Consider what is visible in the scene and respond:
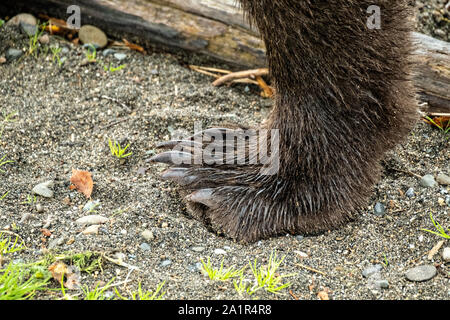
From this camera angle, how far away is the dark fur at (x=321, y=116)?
2977 mm

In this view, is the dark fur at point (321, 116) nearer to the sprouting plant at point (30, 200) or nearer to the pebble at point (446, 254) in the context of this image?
the pebble at point (446, 254)

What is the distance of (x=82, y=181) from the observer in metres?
3.42

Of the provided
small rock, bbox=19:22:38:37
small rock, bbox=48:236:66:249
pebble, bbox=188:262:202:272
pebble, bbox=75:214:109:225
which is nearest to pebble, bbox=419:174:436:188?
pebble, bbox=188:262:202:272

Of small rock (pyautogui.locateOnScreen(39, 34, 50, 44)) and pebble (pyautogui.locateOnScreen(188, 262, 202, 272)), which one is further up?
small rock (pyautogui.locateOnScreen(39, 34, 50, 44))

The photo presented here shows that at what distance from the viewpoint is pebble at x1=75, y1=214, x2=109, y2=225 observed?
10.2 feet

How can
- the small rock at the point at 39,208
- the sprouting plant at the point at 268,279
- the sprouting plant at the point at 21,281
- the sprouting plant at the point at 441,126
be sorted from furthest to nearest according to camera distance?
1. the sprouting plant at the point at 441,126
2. the small rock at the point at 39,208
3. the sprouting plant at the point at 268,279
4. the sprouting plant at the point at 21,281

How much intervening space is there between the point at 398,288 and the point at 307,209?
67 centimetres

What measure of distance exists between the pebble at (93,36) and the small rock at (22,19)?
0.38m

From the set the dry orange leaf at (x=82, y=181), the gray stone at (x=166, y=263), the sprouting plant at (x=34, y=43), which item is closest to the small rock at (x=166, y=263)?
the gray stone at (x=166, y=263)

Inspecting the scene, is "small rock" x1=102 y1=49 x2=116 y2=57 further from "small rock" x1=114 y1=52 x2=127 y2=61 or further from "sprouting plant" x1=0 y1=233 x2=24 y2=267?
"sprouting plant" x1=0 y1=233 x2=24 y2=267

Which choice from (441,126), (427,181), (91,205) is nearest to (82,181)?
(91,205)

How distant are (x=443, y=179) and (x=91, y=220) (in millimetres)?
1943

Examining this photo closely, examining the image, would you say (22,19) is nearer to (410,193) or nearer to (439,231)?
(410,193)

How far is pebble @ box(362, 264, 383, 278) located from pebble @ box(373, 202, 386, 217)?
1.44ft
